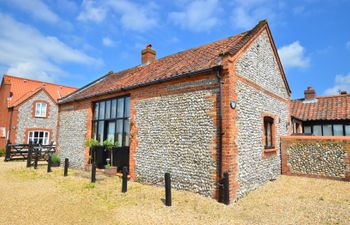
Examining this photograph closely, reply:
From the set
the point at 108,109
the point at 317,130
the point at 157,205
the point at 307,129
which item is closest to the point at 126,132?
the point at 108,109

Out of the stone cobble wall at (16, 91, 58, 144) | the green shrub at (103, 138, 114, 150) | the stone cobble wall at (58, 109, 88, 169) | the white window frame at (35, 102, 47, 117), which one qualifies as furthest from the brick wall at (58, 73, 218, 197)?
the white window frame at (35, 102, 47, 117)

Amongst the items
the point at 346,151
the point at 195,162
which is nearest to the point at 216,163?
the point at 195,162

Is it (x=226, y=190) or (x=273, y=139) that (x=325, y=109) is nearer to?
(x=273, y=139)

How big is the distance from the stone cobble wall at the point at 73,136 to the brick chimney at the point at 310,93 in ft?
66.0

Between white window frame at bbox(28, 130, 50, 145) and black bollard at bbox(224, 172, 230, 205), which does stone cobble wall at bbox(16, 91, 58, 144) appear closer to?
white window frame at bbox(28, 130, 50, 145)

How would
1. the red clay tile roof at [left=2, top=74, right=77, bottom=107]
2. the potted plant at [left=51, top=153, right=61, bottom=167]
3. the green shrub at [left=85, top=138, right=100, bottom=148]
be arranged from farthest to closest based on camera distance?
the red clay tile roof at [left=2, top=74, right=77, bottom=107]
the potted plant at [left=51, top=153, right=61, bottom=167]
the green shrub at [left=85, top=138, right=100, bottom=148]

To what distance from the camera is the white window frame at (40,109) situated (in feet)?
78.3

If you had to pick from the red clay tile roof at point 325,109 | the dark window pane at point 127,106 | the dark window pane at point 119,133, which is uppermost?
the red clay tile roof at point 325,109

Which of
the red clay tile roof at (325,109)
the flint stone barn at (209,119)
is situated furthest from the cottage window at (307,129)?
the flint stone barn at (209,119)

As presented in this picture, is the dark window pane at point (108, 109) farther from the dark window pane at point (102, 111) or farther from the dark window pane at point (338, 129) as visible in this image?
the dark window pane at point (338, 129)

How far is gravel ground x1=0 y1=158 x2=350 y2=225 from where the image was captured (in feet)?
17.8

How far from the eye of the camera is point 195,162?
25.0ft

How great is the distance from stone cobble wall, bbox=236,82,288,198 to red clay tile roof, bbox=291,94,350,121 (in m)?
8.41

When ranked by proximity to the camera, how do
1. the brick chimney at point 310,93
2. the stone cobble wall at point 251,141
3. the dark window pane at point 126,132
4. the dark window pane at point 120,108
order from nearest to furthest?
the stone cobble wall at point 251,141, the dark window pane at point 126,132, the dark window pane at point 120,108, the brick chimney at point 310,93
